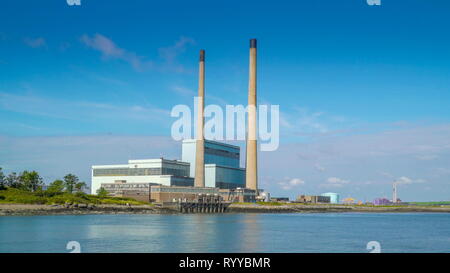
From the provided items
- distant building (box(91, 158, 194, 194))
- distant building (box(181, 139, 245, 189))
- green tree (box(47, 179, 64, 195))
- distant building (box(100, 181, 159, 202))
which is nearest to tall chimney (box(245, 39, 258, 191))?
distant building (box(181, 139, 245, 189))

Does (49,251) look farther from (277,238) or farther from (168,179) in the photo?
(168,179)

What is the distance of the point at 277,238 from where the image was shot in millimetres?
56406

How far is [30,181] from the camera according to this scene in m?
131

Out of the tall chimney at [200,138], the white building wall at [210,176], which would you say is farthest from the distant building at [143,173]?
the tall chimney at [200,138]

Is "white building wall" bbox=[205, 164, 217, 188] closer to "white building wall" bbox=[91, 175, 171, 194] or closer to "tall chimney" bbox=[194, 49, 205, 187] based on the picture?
"tall chimney" bbox=[194, 49, 205, 187]

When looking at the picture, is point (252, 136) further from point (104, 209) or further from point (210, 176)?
point (104, 209)

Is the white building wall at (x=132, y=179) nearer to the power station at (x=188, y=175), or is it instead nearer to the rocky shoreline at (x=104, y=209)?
the power station at (x=188, y=175)

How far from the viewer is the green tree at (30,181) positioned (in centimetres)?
12977

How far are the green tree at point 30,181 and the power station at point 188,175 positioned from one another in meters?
28.2

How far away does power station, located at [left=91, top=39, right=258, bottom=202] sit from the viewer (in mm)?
154250

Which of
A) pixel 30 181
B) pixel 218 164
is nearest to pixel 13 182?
pixel 30 181

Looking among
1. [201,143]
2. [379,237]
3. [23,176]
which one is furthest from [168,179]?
[379,237]

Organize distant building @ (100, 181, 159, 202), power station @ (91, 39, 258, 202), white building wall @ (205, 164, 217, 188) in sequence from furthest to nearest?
white building wall @ (205, 164, 217, 188)
power station @ (91, 39, 258, 202)
distant building @ (100, 181, 159, 202)
